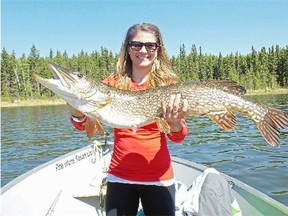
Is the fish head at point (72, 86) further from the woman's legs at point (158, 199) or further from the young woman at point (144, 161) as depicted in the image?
the woman's legs at point (158, 199)

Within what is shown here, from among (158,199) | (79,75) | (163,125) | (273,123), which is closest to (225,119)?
(273,123)

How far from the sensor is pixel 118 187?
285cm

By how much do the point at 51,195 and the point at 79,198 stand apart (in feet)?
1.45

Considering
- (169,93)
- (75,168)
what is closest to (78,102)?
(169,93)

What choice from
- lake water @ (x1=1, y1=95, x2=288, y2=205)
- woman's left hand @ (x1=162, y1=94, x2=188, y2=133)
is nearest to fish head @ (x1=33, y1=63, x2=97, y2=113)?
woman's left hand @ (x1=162, y1=94, x2=188, y2=133)

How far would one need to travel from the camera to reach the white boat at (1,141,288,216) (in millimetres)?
4266

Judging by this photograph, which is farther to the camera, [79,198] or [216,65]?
[216,65]

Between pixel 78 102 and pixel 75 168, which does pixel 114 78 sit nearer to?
pixel 78 102

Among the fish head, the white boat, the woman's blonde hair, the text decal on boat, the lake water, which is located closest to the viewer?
the fish head

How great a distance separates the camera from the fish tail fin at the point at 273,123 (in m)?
3.04

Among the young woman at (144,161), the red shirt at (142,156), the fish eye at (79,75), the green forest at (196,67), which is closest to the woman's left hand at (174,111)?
the young woman at (144,161)

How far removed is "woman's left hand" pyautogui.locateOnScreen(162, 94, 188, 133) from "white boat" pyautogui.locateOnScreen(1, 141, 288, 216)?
1842mm

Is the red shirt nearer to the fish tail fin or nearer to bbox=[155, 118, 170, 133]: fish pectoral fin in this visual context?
bbox=[155, 118, 170, 133]: fish pectoral fin

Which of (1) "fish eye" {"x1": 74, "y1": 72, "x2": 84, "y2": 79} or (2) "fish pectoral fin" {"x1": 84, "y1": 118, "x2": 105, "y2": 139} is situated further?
(2) "fish pectoral fin" {"x1": 84, "y1": 118, "x2": 105, "y2": 139}
